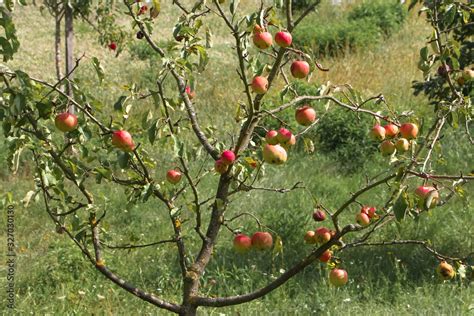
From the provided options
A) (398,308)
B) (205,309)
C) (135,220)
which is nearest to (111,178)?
(205,309)

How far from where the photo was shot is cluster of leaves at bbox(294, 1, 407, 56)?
1277 cm

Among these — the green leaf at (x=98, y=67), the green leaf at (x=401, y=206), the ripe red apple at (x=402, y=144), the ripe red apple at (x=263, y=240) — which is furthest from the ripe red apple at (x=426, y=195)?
the green leaf at (x=98, y=67)

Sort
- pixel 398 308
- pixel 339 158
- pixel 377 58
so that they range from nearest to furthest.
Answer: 1. pixel 398 308
2. pixel 339 158
3. pixel 377 58

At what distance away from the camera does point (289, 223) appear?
16.8ft

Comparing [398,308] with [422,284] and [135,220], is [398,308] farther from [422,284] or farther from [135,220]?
[135,220]

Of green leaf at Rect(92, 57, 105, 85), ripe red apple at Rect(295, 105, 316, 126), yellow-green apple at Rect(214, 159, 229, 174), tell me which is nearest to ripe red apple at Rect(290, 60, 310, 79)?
ripe red apple at Rect(295, 105, 316, 126)

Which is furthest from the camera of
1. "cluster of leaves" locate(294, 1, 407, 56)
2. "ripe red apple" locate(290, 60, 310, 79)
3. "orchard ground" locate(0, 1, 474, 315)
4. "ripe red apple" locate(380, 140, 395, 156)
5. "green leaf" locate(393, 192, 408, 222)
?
"cluster of leaves" locate(294, 1, 407, 56)

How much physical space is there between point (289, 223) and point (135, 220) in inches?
58.8

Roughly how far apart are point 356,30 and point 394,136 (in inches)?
457

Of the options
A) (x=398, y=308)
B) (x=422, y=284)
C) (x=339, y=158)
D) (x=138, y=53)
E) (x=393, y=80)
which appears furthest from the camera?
(x=138, y=53)

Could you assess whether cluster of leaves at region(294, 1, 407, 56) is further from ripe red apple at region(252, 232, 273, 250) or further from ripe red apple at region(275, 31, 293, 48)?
ripe red apple at region(275, 31, 293, 48)

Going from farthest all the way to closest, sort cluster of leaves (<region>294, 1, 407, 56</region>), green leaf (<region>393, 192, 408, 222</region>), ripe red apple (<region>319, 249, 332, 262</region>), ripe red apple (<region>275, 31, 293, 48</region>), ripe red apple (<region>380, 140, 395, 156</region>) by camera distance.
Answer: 1. cluster of leaves (<region>294, 1, 407, 56</region>)
2. ripe red apple (<region>319, 249, 332, 262</region>)
3. ripe red apple (<region>380, 140, 395, 156</region>)
4. ripe red apple (<region>275, 31, 293, 48</region>)
5. green leaf (<region>393, 192, 408, 222</region>)

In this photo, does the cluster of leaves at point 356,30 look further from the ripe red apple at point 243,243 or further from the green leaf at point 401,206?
the green leaf at point 401,206

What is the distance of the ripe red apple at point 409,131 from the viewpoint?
195cm
